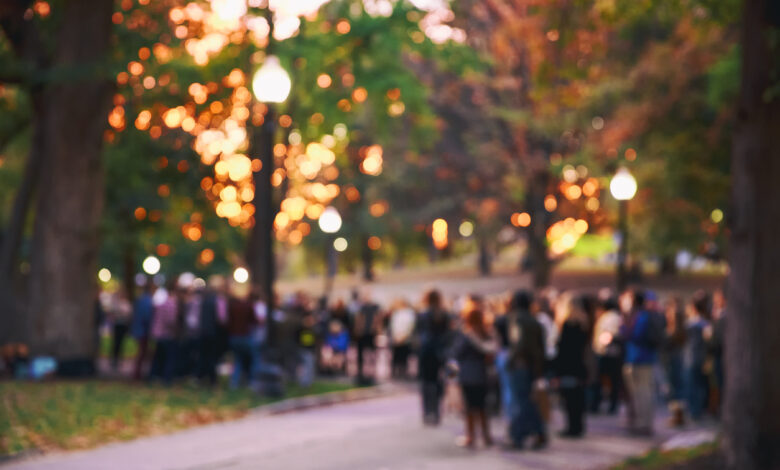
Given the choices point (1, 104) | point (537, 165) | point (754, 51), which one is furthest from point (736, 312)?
point (537, 165)

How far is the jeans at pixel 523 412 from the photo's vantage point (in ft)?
48.2

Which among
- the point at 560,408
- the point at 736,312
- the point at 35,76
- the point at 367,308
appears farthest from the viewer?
the point at 367,308

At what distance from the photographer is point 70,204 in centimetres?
2369

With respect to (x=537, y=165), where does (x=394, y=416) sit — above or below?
below

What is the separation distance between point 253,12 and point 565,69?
7.97 m

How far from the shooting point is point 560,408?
20625 mm

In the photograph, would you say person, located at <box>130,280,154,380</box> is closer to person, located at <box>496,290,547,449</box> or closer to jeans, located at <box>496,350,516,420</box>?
jeans, located at <box>496,350,516,420</box>

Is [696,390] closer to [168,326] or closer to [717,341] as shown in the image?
[717,341]

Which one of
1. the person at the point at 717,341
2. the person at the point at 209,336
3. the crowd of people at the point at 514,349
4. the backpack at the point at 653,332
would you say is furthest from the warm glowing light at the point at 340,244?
the backpack at the point at 653,332

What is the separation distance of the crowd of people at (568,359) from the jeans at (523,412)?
1 cm

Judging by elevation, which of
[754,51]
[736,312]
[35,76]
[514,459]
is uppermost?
[35,76]

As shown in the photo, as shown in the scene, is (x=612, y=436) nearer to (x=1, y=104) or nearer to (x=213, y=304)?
(x=213, y=304)

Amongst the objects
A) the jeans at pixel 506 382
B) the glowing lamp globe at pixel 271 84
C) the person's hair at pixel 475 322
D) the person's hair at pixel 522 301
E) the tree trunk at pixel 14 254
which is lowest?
the jeans at pixel 506 382

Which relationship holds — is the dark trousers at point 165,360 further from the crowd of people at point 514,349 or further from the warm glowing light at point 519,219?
the warm glowing light at point 519,219
